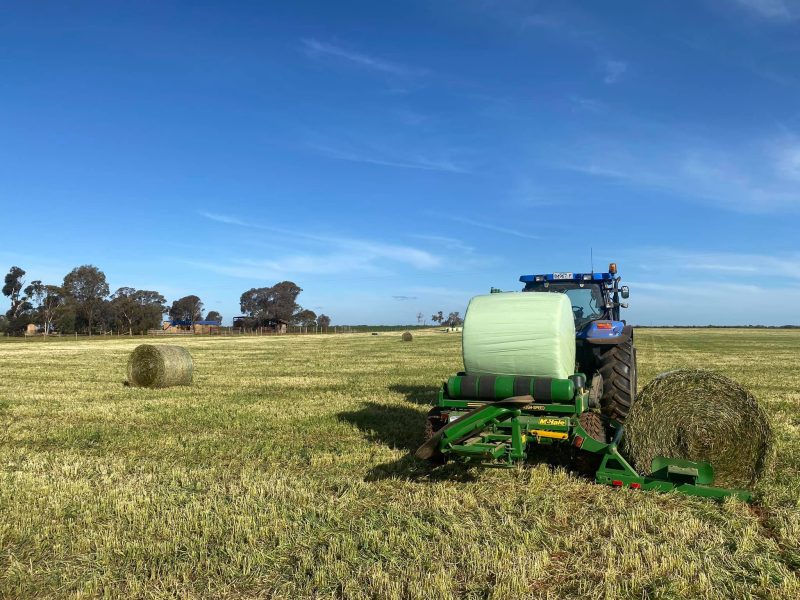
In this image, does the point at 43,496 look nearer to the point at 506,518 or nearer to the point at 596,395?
the point at 506,518

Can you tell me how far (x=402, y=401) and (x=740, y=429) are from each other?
707 centimetres

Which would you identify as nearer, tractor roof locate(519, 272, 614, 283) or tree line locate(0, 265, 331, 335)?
tractor roof locate(519, 272, 614, 283)

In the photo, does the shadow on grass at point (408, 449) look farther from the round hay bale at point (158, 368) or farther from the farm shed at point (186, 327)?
the farm shed at point (186, 327)

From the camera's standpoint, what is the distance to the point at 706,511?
5.21 metres

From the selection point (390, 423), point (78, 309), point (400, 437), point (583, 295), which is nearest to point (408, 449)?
point (400, 437)

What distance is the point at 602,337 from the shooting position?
8938mm

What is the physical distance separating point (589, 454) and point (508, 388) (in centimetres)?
111

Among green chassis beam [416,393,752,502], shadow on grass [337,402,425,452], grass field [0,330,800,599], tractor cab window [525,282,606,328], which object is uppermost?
tractor cab window [525,282,606,328]

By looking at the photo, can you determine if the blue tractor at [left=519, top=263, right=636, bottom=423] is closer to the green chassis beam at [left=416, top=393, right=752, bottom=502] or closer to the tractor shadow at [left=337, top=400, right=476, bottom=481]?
the green chassis beam at [left=416, top=393, right=752, bottom=502]

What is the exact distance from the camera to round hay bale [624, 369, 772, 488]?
5891 mm

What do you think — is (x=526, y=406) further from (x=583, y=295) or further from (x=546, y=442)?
(x=583, y=295)

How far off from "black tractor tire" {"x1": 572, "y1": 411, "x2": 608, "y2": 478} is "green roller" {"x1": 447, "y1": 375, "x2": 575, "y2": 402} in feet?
1.43

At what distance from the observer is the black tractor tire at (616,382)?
29.1 feet

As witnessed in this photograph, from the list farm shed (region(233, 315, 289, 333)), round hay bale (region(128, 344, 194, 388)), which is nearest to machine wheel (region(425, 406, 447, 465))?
round hay bale (region(128, 344, 194, 388))
